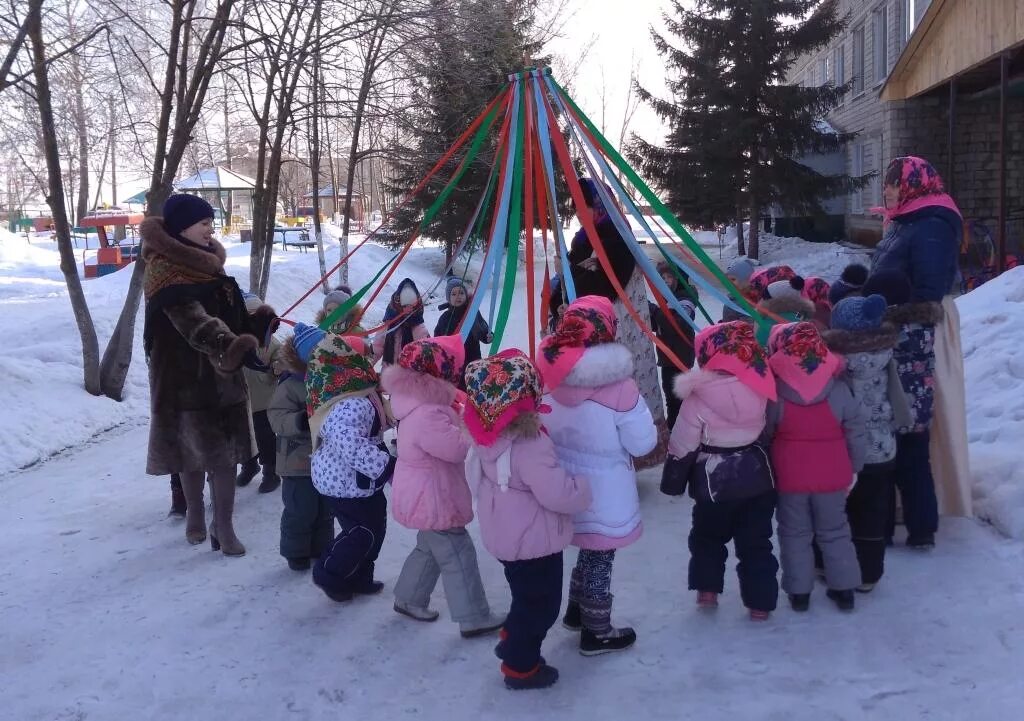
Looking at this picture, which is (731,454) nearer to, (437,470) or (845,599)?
(845,599)

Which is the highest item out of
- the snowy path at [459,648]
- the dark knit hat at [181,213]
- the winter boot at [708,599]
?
the dark knit hat at [181,213]

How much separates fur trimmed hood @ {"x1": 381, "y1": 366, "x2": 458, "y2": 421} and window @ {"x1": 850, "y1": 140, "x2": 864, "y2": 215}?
21077 mm

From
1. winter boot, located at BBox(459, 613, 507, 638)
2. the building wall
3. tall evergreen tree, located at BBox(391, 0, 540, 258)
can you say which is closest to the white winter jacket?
winter boot, located at BBox(459, 613, 507, 638)

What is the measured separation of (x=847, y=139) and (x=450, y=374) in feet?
64.4

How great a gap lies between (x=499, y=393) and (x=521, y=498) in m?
0.38

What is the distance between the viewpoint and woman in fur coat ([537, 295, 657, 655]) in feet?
10.3

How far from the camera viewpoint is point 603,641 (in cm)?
328

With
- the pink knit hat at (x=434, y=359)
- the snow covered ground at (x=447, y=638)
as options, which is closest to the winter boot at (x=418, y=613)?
the snow covered ground at (x=447, y=638)

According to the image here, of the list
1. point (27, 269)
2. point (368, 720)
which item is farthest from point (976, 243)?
point (27, 269)

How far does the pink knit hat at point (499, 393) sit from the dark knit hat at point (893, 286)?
182 cm

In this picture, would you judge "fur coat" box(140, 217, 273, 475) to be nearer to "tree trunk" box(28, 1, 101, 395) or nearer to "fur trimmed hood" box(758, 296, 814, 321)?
"fur trimmed hood" box(758, 296, 814, 321)

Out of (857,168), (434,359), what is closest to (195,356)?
(434,359)

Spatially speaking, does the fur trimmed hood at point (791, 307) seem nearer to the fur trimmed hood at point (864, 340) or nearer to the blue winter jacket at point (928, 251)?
the blue winter jacket at point (928, 251)

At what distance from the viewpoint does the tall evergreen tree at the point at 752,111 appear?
19969mm
